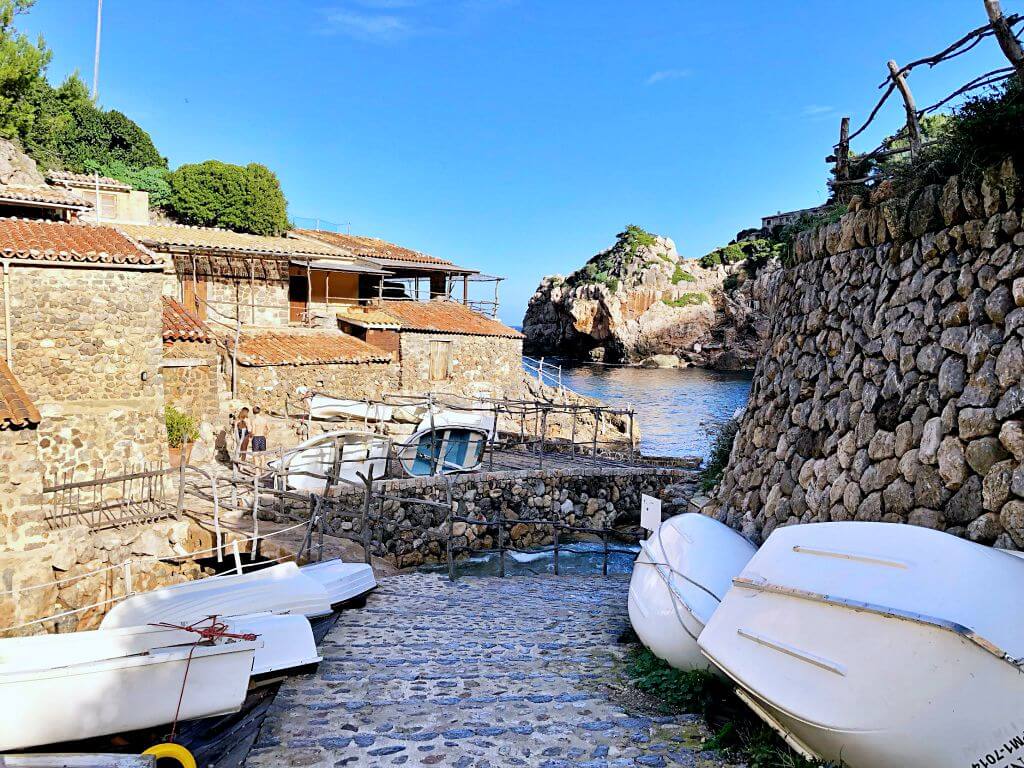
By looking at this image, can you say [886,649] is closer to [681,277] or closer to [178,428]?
[178,428]

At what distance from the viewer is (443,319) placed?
92.0 feet

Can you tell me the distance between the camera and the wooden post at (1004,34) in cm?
572

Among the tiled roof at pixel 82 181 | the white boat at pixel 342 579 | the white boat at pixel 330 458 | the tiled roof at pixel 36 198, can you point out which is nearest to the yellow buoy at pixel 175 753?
the white boat at pixel 342 579

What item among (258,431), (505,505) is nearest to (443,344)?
(258,431)

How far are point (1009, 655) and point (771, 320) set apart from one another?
671 centimetres

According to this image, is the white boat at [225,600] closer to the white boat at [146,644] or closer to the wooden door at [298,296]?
the white boat at [146,644]

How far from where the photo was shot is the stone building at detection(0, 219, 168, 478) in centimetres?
1322

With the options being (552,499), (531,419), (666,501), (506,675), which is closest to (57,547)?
(506,675)

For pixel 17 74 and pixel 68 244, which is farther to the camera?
pixel 17 74

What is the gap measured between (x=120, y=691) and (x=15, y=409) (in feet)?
22.8

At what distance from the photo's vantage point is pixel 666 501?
1778 cm

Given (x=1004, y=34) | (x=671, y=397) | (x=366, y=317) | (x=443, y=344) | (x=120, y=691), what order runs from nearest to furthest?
(x=120, y=691) → (x=1004, y=34) → (x=366, y=317) → (x=443, y=344) → (x=671, y=397)

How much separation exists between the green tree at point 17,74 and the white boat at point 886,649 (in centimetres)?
3355

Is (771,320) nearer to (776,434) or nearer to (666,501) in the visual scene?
(776,434)
